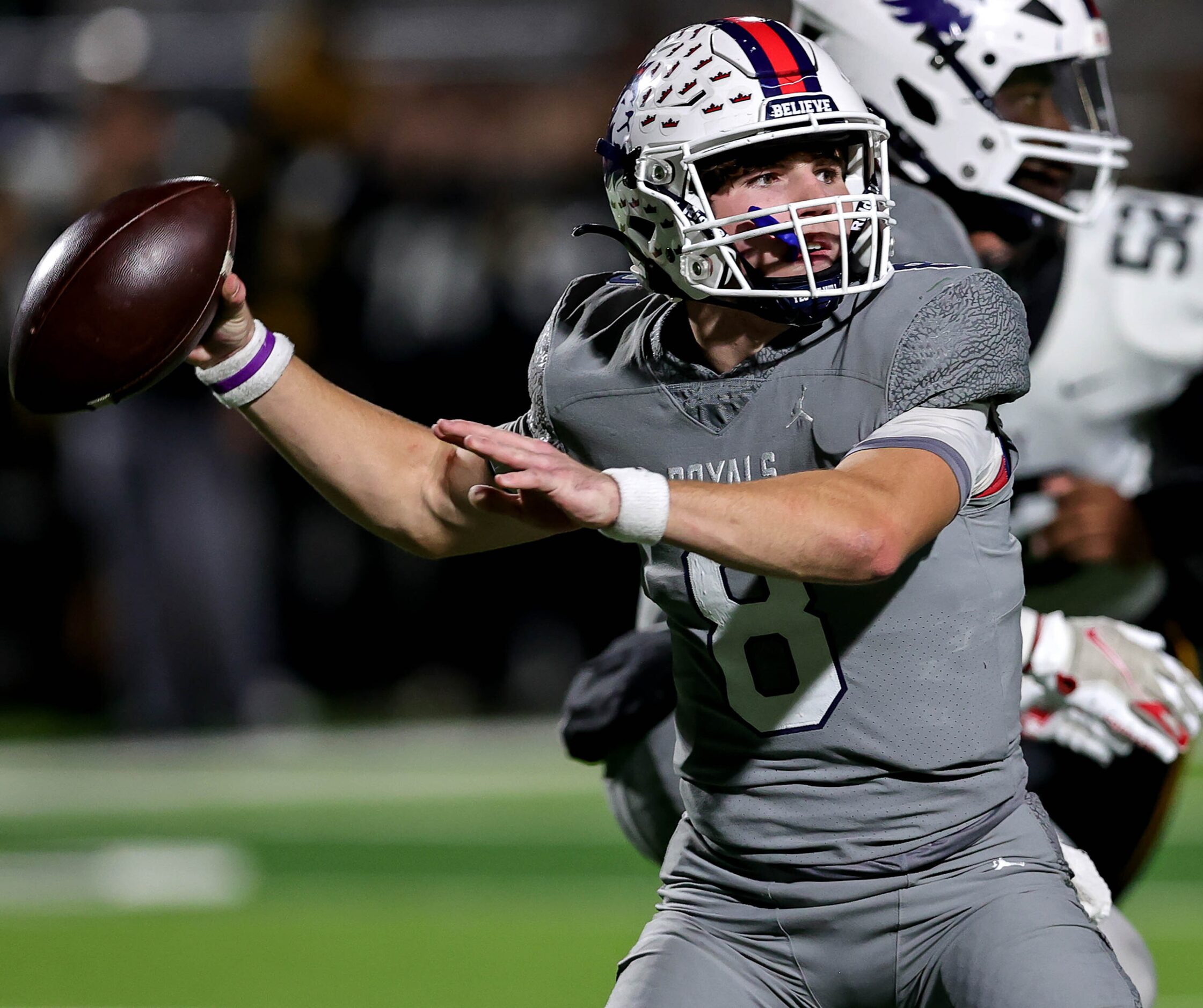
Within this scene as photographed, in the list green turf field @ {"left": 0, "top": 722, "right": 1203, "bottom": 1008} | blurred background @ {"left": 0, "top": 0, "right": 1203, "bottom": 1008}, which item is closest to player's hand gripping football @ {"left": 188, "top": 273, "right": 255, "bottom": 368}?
green turf field @ {"left": 0, "top": 722, "right": 1203, "bottom": 1008}

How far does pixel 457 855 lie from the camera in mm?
5609

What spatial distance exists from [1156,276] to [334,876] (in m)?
2.90

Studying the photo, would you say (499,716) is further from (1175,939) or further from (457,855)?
(1175,939)

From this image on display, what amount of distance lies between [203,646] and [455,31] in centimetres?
306

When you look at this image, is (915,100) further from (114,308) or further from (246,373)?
(114,308)

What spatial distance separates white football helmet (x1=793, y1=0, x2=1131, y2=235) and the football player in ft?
3.05

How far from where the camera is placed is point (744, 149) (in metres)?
2.41

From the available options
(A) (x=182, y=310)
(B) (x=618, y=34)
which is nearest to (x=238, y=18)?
(B) (x=618, y=34)

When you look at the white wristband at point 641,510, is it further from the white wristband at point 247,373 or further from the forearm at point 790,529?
the white wristband at point 247,373

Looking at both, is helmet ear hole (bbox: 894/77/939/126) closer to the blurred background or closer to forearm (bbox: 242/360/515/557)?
forearm (bbox: 242/360/515/557)

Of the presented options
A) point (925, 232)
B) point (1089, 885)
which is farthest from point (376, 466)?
point (1089, 885)

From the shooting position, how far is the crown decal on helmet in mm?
3361

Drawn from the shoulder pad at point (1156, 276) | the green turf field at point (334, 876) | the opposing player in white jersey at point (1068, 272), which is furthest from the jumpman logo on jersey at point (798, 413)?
the green turf field at point (334, 876)

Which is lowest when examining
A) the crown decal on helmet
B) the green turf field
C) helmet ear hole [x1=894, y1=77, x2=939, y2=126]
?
the green turf field
